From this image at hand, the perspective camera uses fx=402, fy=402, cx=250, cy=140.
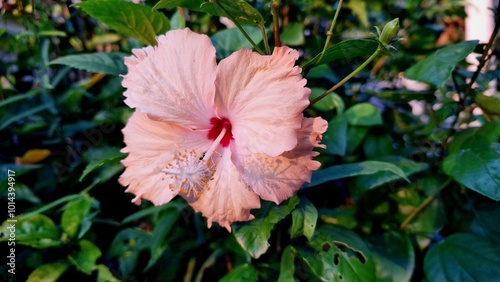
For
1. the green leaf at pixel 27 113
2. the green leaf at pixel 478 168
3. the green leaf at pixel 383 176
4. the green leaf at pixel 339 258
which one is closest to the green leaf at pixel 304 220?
the green leaf at pixel 339 258

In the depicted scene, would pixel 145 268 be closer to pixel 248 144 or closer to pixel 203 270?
pixel 203 270

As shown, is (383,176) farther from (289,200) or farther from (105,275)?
(105,275)

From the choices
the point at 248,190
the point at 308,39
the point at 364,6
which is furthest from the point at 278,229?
the point at 364,6

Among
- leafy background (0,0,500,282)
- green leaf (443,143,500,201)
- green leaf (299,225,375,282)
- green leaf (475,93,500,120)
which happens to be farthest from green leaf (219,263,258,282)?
green leaf (475,93,500,120)

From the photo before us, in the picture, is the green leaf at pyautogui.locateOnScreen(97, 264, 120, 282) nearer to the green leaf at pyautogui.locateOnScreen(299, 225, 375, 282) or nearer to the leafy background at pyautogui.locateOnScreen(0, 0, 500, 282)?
the leafy background at pyautogui.locateOnScreen(0, 0, 500, 282)

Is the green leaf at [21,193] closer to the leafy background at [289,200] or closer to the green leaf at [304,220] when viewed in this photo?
the leafy background at [289,200]

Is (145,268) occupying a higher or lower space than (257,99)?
lower

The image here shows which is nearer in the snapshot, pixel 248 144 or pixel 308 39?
pixel 248 144
